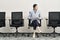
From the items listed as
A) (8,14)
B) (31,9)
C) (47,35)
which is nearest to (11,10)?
(8,14)

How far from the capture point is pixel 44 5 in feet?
31.7

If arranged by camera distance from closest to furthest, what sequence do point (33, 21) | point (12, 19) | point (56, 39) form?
point (56, 39) < point (33, 21) < point (12, 19)

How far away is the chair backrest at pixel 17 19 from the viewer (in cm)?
930

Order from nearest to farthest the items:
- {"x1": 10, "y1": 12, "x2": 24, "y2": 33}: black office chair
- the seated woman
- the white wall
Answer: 1. the seated woman
2. {"x1": 10, "y1": 12, "x2": 24, "y2": 33}: black office chair
3. the white wall

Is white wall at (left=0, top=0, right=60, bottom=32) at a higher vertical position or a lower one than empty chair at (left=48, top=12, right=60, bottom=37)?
higher

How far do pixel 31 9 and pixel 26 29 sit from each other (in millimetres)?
863

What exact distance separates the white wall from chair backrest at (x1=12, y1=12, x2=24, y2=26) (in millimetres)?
211

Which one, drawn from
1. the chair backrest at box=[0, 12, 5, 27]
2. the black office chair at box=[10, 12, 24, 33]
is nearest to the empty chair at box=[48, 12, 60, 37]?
the black office chair at box=[10, 12, 24, 33]

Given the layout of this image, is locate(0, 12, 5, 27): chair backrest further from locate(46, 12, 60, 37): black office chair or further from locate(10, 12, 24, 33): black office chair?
locate(46, 12, 60, 37): black office chair

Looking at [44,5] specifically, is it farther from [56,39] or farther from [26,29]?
[56,39]

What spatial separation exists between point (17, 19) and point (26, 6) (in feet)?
2.33

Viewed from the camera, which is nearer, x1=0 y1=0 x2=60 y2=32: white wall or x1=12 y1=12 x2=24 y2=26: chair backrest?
x1=12 y1=12 x2=24 y2=26: chair backrest

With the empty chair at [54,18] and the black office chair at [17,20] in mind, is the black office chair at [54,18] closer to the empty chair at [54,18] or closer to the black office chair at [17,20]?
the empty chair at [54,18]

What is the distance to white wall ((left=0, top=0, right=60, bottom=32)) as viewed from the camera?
9.58 metres
